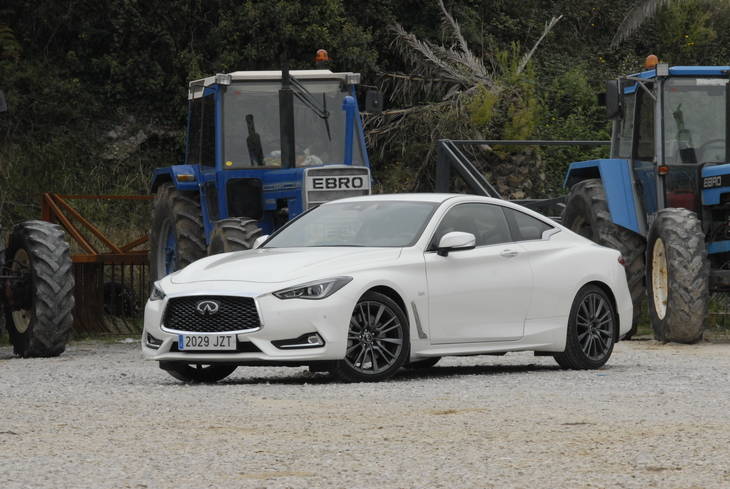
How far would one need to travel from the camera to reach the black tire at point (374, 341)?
12055 millimetres

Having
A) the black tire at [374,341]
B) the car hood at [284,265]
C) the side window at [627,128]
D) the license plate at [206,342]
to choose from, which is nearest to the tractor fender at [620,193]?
the side window at [627,128]

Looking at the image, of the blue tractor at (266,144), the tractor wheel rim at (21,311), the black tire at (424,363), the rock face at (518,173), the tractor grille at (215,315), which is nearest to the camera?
the tractor grille at (215,315)

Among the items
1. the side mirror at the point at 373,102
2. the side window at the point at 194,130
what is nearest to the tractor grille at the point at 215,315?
the side mirror at the point at 373,102

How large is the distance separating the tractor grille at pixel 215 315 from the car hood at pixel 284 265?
0.69 ft

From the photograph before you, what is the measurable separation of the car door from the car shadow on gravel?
42 cm

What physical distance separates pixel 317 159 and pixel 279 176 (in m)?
0.60

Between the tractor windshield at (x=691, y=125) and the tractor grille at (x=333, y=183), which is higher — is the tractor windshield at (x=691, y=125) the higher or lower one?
the higher one

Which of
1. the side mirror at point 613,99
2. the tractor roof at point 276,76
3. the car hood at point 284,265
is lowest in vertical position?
the car hood at point 284,265

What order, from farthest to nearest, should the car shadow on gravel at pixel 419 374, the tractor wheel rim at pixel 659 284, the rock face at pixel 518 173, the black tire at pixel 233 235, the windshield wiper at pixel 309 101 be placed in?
the rock face at pixel 518 173
the windshield wiper at pixel 309 101
the tractor wheel rim at pixel 659 284
the black tire at pixel 233 235
the car shadow on gravel at pixel 419 374

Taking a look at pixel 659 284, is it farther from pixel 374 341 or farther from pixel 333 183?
pixel 374 341

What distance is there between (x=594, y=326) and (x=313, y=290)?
10.3 feet

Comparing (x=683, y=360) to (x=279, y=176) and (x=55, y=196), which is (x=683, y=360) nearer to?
(x=279, y=176)

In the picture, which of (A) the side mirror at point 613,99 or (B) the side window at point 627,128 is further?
(B) the side window at point 627,128

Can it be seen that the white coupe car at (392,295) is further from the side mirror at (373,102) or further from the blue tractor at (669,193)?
the side mirror at (373,102)
